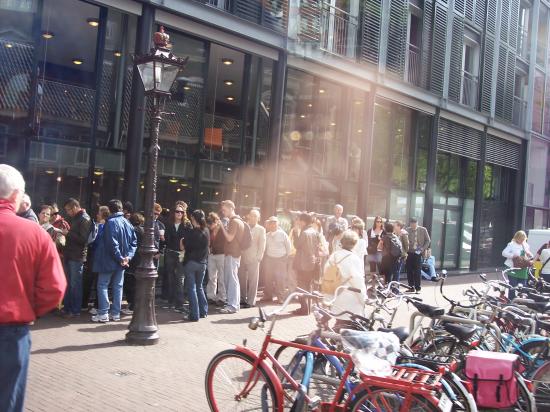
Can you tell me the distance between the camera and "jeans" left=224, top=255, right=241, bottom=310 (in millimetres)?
10812

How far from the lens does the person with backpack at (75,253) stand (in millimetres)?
9492

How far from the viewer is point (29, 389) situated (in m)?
5.83

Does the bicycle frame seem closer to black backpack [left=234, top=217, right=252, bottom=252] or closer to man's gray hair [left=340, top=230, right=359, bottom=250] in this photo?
man's gray hair [left=340, top=230, right=359, bottom=250]

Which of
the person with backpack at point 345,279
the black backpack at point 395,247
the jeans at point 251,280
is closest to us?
the person with backpack at point 345,279

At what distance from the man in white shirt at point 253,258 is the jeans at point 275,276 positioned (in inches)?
20.6

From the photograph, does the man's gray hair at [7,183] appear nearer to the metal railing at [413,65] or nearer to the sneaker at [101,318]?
the sneaker at [101,318]

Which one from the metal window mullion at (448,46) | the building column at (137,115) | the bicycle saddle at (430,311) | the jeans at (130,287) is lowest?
the jeans at (130,287)

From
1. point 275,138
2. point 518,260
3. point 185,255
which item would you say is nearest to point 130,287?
point 185,255

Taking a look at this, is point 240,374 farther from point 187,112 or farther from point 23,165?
point 187,112

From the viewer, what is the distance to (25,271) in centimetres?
371

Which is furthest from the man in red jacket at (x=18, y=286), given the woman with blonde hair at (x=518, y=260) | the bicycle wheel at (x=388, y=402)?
the woman with blonde hair at (x=518, y=260)

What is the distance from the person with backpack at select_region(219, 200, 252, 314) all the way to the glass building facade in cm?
213

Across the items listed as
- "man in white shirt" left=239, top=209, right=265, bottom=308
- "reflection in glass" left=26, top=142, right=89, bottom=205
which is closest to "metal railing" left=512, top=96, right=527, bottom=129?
"man in white shirt" left=239, top=209, right=265, bottom=308

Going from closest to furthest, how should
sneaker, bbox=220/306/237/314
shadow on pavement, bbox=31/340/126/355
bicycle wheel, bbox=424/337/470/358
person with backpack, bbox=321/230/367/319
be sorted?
bicycle wheel, bbox=424/337/470/358, person with backpack, bbox=321/230/367/319, shadow on pavement, bbox=31/340/126/355, sneaker, bbox=220/306/237/314
